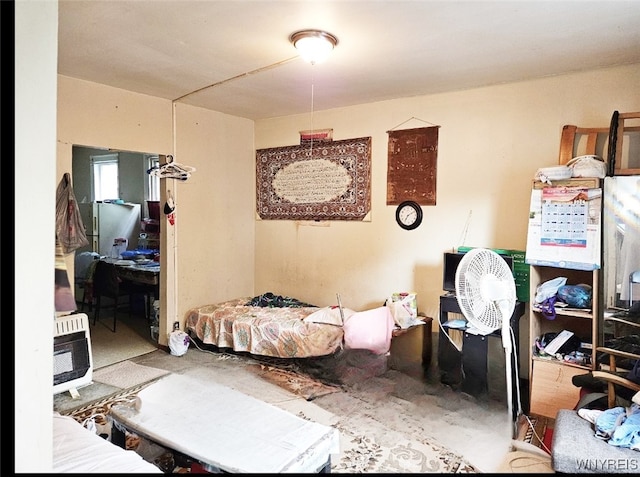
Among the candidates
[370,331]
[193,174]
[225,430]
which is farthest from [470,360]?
[193,174]

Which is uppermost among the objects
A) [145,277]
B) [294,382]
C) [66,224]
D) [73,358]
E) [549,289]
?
[66,224]

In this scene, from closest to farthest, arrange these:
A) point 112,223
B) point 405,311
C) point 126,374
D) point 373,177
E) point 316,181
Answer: point 126,374, point 405,311, point 373,177, point 316,181, point 112,223

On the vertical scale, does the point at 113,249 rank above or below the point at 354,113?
below

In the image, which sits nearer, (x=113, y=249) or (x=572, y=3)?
(x=572, y=3)

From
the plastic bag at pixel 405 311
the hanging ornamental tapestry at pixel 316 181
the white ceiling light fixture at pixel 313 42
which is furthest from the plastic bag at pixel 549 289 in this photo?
the white ceiling light fixture at pixel 313 42

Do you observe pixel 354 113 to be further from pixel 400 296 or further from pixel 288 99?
pixel 400 296

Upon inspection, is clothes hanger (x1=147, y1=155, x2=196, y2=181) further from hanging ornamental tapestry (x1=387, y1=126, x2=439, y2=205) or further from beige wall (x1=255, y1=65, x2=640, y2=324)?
hanging ornamental tapestry (x1=387, y1=126, x2=439, y2=205)

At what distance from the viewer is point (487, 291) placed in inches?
80.5

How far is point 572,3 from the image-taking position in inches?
78.1

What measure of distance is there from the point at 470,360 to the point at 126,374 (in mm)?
2661

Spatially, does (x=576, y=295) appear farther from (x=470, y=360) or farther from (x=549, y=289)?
(x=470, y=360)

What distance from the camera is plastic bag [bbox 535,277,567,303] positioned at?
9.23 ft

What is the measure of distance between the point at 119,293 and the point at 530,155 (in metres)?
3.81

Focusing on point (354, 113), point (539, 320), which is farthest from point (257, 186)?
point (539, 320)
